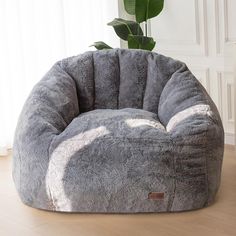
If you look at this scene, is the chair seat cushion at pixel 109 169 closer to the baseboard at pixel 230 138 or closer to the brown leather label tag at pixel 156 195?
the brown leather label tag at pixel 156 195

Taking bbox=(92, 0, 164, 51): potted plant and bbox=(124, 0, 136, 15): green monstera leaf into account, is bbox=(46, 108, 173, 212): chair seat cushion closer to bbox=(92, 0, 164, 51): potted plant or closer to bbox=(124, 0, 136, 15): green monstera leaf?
bbox=(92, 0, 164, 51): potted plant

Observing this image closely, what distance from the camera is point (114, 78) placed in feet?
12.6

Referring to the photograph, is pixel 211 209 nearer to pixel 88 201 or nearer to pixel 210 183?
pixel 210 183

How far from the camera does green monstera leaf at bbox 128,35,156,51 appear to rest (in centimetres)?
423

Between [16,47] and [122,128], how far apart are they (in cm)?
149

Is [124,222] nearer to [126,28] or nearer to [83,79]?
[83,79]

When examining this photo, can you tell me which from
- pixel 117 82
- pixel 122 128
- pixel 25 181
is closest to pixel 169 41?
pixel 117 82

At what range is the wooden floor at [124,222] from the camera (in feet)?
9.06

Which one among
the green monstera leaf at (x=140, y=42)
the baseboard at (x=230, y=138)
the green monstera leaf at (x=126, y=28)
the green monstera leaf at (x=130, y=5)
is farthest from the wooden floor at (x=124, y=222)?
the green monstera leaf at (x=130, y=5)

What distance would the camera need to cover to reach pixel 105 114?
3461mm

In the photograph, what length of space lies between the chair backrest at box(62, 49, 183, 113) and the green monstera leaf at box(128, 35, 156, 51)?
0.38 m

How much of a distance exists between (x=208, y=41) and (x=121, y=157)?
161 cm

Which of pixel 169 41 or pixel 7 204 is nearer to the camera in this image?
pixel 7 204

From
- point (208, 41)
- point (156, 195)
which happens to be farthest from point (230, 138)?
Result: point (156, 195)
